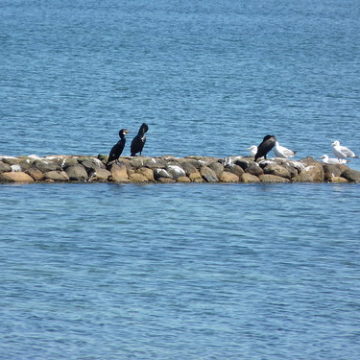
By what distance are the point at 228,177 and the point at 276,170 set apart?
133 centimetres

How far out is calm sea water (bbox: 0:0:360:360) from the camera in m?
21.7

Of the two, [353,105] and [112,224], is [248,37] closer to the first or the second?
[353,105]

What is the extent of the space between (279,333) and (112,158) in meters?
13.1

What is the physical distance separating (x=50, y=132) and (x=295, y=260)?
22259 mm

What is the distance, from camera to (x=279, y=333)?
72.2 feet

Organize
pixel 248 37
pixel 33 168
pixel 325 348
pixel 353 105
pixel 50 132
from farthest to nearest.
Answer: pixel 248 37 < pixel 353 105 < pixel 50 132 < pixel 33 168 < pixel 325 348

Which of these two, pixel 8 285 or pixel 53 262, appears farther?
pixel 53 262

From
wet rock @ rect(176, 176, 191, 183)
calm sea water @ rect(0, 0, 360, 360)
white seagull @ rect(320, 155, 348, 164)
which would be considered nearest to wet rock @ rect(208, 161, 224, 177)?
calm sea water @ rect(0, 0, 360, 360)

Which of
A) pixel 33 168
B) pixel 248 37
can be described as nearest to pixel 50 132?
pixel 33 168

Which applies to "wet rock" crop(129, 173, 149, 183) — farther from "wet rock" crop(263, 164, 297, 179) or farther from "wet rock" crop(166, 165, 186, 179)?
"wet rock" crop(263, 164, 297, 179)

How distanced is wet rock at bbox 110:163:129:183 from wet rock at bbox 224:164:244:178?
2.82m

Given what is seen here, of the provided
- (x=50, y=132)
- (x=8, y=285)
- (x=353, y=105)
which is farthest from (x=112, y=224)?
(x=353, y=105)

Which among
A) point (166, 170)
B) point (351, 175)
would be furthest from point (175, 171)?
point (351, 175)

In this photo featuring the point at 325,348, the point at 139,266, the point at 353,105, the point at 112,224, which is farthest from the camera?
the point at 353,105
